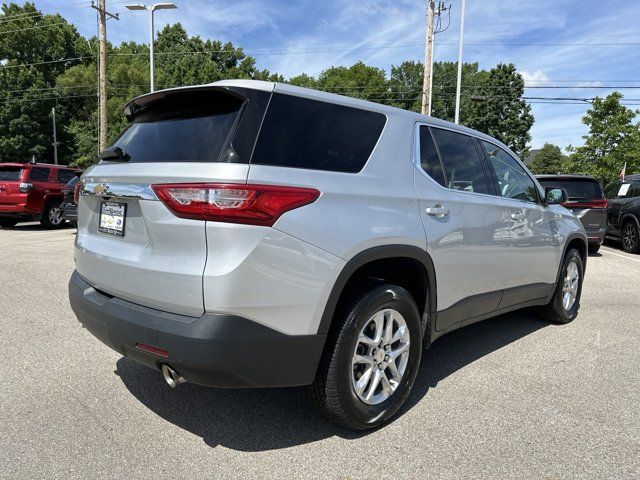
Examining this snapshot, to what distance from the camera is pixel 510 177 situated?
163 inches

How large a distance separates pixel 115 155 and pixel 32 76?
163ft

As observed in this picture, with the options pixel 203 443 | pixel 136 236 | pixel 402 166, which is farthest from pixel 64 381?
pixel 402 166

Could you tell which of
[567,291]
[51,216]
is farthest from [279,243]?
[51,216]

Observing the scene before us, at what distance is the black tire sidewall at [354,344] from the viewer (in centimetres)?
253

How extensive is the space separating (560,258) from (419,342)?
2.50 meters

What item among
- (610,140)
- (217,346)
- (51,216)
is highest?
(610,140)

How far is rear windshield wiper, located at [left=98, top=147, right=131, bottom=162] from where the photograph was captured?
2777 mm

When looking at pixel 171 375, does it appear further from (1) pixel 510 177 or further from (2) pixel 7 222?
(2) pixel 7 222

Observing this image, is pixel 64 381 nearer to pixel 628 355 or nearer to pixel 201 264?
pixel 201 264

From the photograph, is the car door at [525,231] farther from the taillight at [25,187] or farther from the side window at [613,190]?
the taillight at [25,187]

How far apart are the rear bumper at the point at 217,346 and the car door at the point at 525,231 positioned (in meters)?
2.22

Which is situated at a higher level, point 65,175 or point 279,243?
point 65,175

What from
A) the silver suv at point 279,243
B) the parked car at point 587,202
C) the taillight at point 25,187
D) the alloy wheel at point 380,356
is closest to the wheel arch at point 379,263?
the silver suv at point 279,243

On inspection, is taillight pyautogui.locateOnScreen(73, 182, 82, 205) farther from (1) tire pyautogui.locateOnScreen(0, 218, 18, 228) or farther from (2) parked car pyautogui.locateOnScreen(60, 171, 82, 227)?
(1) tire pyautogui.locateOnScreen(0, 218, 18, 228)
